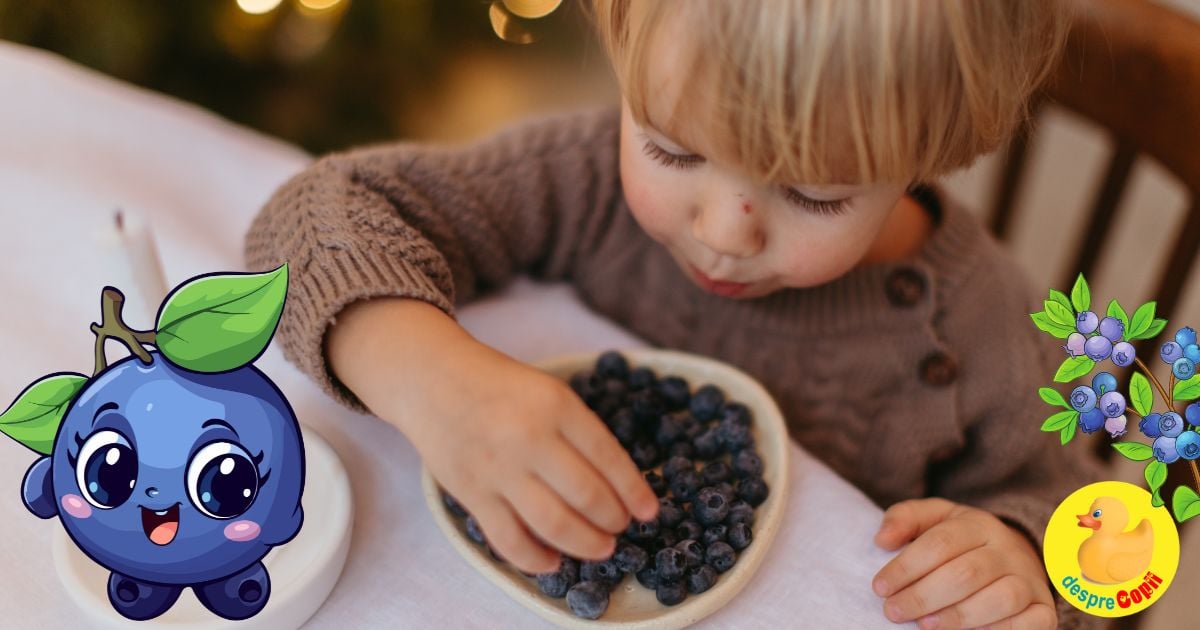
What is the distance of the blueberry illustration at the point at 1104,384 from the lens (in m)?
0.42

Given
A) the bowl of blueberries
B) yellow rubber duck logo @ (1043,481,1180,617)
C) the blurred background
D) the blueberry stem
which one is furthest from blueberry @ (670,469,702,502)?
the blurred background

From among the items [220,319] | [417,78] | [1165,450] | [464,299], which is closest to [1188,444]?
[1165,450]

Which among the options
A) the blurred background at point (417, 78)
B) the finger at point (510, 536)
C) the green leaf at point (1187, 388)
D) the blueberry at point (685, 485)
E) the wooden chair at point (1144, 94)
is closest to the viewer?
the green leaf at point (1187, 388)

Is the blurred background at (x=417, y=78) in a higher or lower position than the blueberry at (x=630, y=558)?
lower

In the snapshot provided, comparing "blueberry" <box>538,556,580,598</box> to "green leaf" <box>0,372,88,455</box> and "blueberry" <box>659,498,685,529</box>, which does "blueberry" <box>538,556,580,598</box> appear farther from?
"green leaf" <box>0,372,88,455</box>

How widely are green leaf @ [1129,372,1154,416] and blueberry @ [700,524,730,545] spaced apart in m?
0.25

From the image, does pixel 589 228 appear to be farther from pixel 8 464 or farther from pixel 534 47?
pixel 534 47

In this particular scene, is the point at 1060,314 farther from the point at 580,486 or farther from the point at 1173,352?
the point at 580,486

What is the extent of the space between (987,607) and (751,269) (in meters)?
0.26

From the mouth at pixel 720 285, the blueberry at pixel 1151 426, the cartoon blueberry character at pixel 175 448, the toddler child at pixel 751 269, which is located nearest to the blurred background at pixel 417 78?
the toddler child at pixel 751 269

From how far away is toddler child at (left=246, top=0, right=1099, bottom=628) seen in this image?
52cm

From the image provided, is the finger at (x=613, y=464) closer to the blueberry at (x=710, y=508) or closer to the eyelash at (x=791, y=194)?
the blueberry at (x=710, y=508)

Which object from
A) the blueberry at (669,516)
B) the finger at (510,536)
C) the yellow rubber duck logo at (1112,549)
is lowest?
the blueberry at (669,516)

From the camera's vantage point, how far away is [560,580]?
553mm
